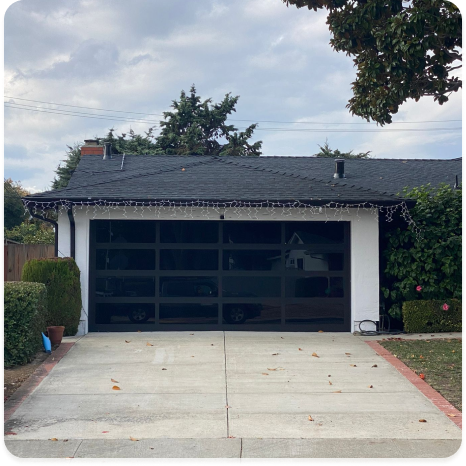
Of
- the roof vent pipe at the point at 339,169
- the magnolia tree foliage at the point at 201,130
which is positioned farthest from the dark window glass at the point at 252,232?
the magnolia tree foliage at the point at 201,130

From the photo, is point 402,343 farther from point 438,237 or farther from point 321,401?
point 321,401

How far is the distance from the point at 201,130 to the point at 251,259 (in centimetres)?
1996

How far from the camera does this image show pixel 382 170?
1559 cm

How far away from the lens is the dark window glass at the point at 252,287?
11469 millimetres

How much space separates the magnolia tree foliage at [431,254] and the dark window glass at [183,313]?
375cm

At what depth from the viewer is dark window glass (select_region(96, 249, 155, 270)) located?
11414 mm

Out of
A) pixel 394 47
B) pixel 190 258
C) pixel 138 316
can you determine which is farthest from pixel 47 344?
pixel 394 47

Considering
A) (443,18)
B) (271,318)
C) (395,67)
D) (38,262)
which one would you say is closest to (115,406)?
(38,262)

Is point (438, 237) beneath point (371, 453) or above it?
above

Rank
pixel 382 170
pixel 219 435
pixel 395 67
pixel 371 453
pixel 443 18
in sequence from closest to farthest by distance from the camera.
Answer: pixel 371 453 < pixel 219 435 < pixel 443 18 < pixel 395 67 < pixel 382 170

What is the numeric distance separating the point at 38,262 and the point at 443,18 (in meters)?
7.96

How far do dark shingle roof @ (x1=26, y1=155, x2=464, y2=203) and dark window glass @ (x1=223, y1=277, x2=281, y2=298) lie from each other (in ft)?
5.61

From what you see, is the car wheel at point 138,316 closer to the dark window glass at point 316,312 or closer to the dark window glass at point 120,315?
the dark window glass at point 120,315

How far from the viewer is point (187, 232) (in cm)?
1151
